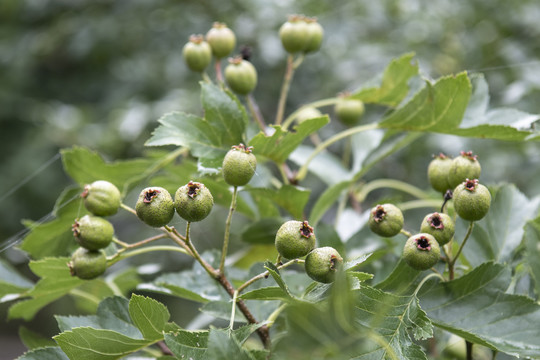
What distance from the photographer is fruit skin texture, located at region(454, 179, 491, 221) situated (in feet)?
3.94

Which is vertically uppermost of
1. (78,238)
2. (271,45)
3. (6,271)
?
(271,45)

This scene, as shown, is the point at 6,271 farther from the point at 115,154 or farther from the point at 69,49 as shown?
the point at 69,49

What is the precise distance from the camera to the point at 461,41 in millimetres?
3803

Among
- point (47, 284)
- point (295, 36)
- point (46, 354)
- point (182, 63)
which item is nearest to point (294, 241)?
point (46, 354)

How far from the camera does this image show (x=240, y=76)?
5.69ft

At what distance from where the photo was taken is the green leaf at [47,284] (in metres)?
1.43

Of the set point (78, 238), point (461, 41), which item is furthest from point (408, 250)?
point (461, 41)

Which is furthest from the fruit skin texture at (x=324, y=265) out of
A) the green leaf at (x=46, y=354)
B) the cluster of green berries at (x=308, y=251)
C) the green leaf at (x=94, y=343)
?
the green leaf at (x=46, y=354)

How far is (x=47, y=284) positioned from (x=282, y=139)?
0.70 m

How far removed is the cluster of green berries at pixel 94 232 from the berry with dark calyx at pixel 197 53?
0.69 meters

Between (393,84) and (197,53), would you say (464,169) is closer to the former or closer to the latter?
(393,84)

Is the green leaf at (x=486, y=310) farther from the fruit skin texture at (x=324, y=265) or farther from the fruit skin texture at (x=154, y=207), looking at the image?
the fruit skin texture at (x=154, y=207)

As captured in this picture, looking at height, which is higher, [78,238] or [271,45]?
[271,45]

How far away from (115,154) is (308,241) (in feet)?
10.3
